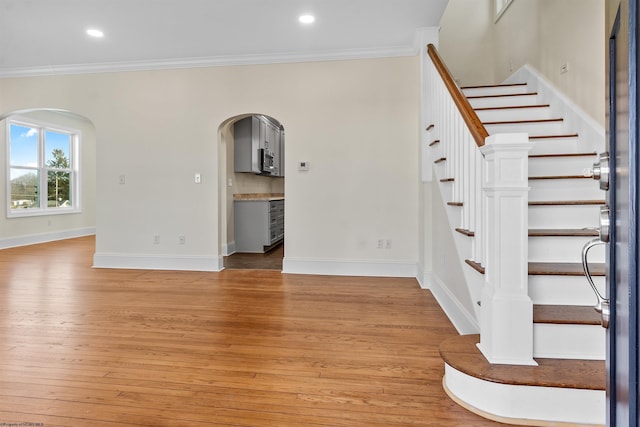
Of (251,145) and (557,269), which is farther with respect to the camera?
(251,145)

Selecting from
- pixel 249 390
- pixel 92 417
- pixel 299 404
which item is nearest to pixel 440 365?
pixel 299 404

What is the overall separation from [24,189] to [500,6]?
28.5 feet

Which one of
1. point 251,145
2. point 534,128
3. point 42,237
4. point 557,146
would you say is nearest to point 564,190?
point 557,146

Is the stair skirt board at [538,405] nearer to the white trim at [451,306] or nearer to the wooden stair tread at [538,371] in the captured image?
the wooden stair tread at [538,371]

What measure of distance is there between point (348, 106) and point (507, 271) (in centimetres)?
324

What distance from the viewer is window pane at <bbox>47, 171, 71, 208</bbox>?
792cm

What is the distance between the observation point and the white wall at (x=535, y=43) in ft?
9.87

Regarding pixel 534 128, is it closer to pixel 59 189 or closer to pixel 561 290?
pixel 561 290

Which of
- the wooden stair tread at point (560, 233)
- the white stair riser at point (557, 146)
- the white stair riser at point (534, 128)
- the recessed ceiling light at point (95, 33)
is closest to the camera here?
the wooden stair tread at point (560, 233)

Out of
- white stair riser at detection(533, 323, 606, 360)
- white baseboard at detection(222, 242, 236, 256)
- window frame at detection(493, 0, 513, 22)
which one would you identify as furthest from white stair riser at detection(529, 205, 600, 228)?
white baseboard at detection(222, 242, 236, 256)

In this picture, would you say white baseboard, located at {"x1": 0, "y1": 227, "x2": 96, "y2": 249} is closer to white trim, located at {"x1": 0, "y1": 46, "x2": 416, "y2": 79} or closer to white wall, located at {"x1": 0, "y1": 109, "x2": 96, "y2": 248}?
white wall, located at {"x1": 0, "y1": 109, "x2": 96, "y2": 248}

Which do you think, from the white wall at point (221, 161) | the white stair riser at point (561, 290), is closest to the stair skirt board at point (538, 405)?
the white stair riser at point (561, 290)

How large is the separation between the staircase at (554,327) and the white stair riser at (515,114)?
631 mm

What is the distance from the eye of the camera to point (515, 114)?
3.70 m
